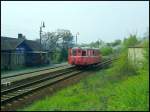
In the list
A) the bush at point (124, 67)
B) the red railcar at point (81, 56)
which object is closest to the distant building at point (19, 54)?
the red railcar at point (81, 56)

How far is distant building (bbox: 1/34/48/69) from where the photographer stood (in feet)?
119

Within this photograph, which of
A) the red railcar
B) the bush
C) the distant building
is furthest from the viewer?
the distant building

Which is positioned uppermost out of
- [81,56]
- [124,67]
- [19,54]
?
[19,54]

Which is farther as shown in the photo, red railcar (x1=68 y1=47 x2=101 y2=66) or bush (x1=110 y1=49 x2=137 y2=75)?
red railcar (x1=68 y1=47 x2=101 y2=66)

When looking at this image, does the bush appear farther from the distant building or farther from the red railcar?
the distant building

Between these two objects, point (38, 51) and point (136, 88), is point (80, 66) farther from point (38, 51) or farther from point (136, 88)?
point (136, 88)

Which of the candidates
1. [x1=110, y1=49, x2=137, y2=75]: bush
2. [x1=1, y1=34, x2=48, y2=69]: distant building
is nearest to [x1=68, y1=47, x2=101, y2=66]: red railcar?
[x1=1, y1=34, x2=48, y2=69]: distant building

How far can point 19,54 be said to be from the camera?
133ft

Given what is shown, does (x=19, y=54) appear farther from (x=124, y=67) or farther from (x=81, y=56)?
(x=124, y=67)

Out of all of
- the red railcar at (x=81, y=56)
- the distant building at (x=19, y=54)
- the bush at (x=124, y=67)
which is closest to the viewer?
the bush at (x=124, y=67)

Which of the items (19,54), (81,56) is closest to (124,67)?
(81,56)

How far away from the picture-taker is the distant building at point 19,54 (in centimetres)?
3619

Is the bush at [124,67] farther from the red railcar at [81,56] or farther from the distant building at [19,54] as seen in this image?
the distant building at [19,54]

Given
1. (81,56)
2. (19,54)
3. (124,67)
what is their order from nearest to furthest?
(124,67), (81,56), (19,54)
